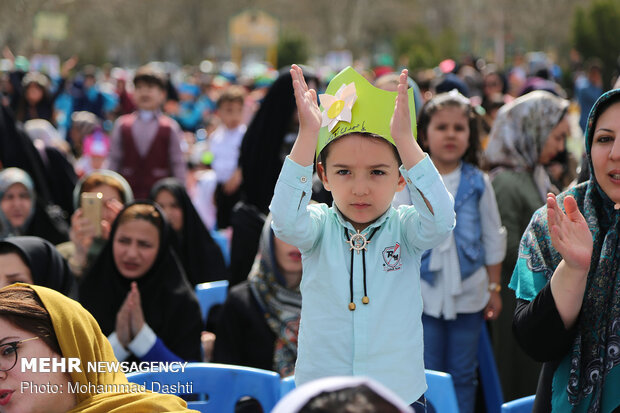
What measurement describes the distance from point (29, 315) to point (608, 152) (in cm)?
159

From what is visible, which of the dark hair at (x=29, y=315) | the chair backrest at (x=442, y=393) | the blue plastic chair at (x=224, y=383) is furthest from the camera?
the blue plastic chair at (x=224, y=383)

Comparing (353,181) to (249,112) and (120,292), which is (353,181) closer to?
(120,292)

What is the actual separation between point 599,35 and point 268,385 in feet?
70.6

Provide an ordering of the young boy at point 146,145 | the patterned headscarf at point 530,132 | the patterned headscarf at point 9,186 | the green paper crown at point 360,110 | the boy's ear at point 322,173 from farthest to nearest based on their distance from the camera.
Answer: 1. the young boy at point 146,145
2. the patterned headscarf at point 9,186
3. the patterned headscarf at point 530,132
4. the boy's ear at point 322,173
5. the green paper crown at point 360,110

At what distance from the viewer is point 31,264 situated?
3246 millimetres

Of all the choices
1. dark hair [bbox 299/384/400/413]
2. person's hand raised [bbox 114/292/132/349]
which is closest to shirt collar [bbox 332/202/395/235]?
dark hair [bbox 299/384/400/413]

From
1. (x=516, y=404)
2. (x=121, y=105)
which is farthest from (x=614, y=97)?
(x=121, y=105)

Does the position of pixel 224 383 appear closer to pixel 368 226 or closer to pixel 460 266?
pixel 368 226

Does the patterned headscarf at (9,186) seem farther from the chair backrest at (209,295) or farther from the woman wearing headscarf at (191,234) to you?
the chair backrest at (209,295)

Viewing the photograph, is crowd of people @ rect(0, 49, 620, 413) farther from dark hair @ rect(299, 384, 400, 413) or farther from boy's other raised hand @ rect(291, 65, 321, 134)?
dark hair @ rect(299, 384, 400, 413)

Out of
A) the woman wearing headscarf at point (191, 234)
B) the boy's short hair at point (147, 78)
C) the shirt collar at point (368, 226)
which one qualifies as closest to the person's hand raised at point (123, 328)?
the shirt collar at point (368, 226)

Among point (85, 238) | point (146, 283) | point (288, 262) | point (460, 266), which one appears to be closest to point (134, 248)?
point (146, 283)

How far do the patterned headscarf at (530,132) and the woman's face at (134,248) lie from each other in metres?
1.87

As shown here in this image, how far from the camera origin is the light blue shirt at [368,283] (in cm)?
216
